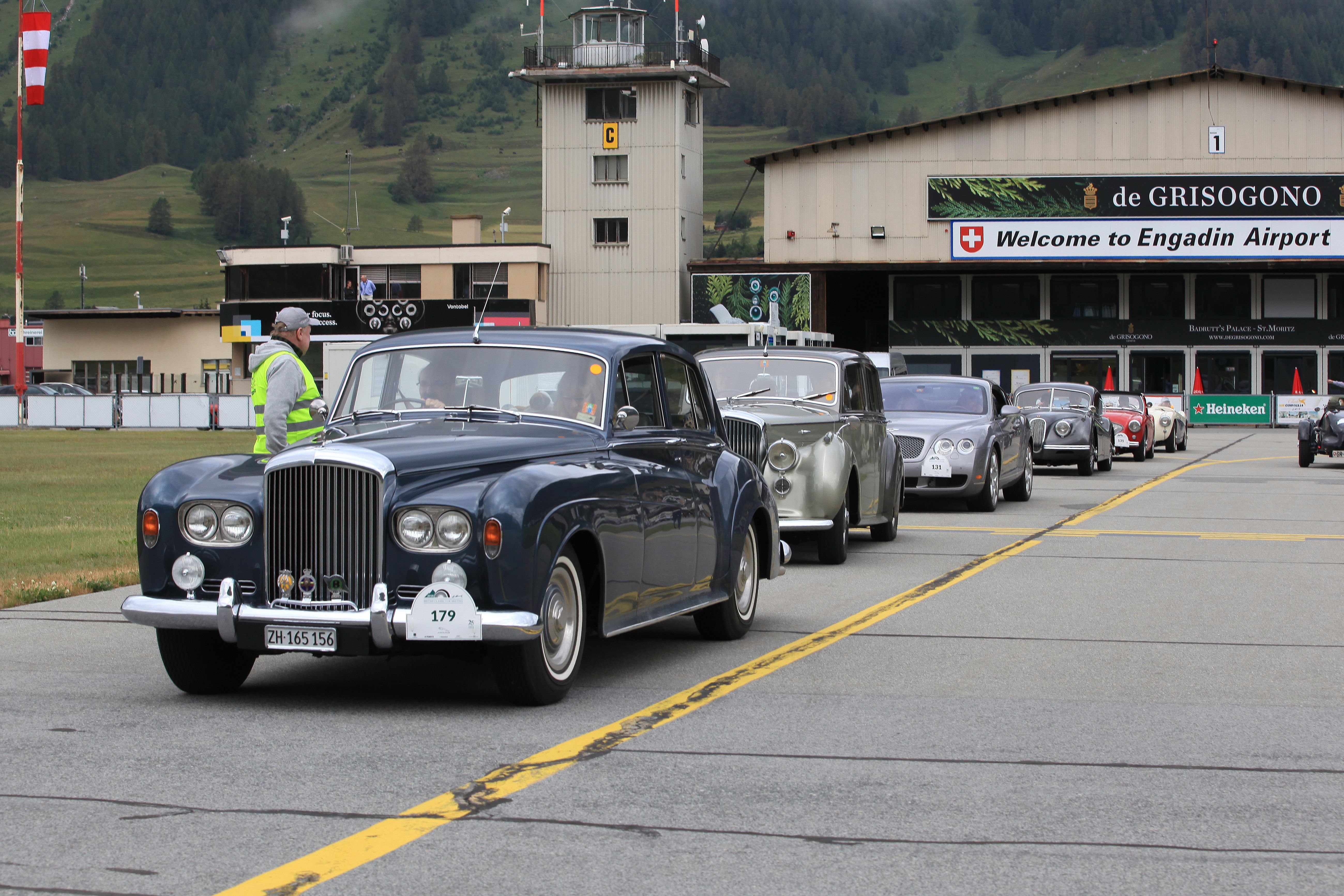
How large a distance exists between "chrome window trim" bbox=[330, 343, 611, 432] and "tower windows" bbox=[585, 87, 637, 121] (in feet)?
191

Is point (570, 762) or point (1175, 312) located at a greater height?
point (1175, 312)

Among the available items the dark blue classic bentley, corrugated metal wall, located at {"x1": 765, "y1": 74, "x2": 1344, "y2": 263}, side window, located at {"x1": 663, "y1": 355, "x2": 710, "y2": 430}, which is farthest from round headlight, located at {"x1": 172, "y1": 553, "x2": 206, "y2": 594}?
corrugated metal wall, located at {"x1": 765, "y1": 74, "x2": 1344, "y2": 263}

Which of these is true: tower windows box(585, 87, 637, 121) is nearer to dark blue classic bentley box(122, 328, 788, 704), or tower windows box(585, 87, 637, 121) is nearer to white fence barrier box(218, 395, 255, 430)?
white fence barrier box(218, 395, 255, 430)

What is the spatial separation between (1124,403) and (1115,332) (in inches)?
1233

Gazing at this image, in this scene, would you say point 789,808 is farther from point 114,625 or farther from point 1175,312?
point 1175,312

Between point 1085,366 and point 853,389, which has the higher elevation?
point 1085,366

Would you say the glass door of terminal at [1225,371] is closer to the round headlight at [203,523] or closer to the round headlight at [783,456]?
the round headlight at [783,456]

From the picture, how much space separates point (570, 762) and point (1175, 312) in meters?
61.4

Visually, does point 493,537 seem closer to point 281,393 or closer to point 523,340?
point 523,340

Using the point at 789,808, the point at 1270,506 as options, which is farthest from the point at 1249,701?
the point at 1270,506

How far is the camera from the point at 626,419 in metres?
8.20

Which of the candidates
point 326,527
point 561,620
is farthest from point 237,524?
point 561,620

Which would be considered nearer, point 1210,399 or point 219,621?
point 219,621

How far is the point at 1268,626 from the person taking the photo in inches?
400
